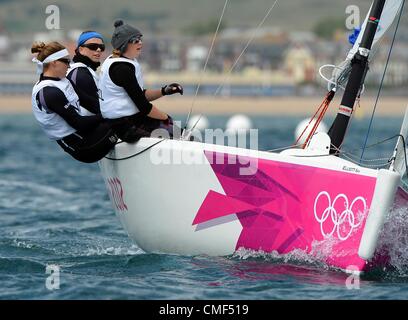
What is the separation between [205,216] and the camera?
636cm

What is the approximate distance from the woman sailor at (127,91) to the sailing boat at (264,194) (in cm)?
17

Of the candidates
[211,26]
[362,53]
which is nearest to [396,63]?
[211,26]

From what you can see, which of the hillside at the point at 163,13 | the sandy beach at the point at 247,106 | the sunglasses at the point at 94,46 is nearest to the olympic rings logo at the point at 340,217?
the sunglasses at the point at 94,46

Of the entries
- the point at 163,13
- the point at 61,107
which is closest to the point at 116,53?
the point at 61,107

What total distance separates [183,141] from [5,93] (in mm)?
72136

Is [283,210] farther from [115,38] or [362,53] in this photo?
[115,38]

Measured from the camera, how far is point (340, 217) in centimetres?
595

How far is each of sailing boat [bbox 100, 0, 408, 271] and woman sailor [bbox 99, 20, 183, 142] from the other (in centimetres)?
17

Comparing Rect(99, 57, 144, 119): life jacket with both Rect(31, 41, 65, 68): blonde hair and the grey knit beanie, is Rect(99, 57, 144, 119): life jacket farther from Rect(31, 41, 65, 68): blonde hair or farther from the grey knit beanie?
Rect(31, 41, 65, 68): blonde hair

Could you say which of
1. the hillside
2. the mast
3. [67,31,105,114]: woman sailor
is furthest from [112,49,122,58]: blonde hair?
the hillside

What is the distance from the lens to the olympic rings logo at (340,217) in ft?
19.3

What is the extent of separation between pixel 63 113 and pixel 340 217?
2000 millimetres

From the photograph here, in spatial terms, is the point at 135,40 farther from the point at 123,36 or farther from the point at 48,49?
the point at 48,49
